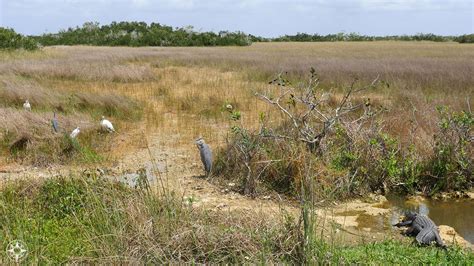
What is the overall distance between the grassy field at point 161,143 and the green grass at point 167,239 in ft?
0.04

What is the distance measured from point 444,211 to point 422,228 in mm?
1586

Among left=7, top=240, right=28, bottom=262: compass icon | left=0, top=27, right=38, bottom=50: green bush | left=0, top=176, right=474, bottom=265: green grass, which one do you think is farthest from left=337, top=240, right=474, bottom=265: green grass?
left=0, top=27, right=38, bottom=50: green bush

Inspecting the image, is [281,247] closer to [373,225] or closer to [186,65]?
[373,225]

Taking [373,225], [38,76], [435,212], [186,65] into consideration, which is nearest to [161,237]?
[373,225]

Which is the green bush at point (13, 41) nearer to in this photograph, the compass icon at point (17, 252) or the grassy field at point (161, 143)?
the grassy field at point (161, 143)

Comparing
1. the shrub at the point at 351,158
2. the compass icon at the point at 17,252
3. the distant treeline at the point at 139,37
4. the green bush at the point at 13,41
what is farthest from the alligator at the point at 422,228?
the distant treeline at the point at 139,37

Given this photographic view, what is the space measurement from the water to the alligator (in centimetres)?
38

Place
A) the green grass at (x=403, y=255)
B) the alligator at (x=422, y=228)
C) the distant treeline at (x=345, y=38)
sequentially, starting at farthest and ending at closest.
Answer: the distant treeline at (x=345, y=38), the alligator at (x=422, y=228), the green grass at (x=403, y=255)

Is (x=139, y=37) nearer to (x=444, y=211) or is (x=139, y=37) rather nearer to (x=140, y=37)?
(x=140, y=37)

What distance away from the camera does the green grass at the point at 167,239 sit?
12.6 ft

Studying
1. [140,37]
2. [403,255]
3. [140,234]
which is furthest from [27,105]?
[140,37]

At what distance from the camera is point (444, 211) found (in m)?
6.50

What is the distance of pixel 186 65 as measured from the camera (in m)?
22.5

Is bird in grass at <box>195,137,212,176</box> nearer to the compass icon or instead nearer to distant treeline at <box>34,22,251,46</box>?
the compass icon
